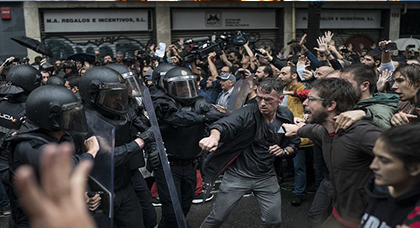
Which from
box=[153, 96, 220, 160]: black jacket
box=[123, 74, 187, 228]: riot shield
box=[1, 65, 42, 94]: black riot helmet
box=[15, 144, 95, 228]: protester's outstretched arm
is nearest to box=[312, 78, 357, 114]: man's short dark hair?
box=[123, 74, 187, 228]: riot shield

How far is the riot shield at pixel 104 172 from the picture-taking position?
2.96 m

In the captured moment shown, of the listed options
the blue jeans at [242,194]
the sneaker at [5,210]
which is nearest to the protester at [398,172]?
the blue jeans at [242,194]

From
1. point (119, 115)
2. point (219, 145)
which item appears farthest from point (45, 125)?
point (219, 145)

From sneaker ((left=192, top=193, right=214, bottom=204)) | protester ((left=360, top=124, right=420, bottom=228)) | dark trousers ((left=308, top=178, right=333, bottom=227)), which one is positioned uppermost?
protester ((left=360, top=124, right=420, bottom=228))

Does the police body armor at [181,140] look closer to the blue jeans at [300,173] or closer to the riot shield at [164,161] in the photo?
the riot shield at [164,161]

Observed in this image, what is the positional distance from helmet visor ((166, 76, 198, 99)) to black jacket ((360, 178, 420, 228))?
2.68 meters

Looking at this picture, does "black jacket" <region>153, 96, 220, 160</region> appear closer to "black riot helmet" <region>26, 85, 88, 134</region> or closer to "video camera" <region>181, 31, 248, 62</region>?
"black riot helmet" <region>26, 85, 88, 134</region>

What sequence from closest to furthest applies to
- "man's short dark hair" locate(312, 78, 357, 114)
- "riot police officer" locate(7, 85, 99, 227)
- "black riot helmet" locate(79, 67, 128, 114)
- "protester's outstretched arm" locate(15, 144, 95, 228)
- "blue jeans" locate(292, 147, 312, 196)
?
"protester's outstretched arm" locate(15, 144, 95, 228) → "riot police officer" locate(7, 85, 99, 227) → "man's short dark hair" locate(312, 78, 357, 114) → "black riot helmet" locate(79, 67, 128, 114) → "blue jeans" locate(292, 147, 312, 196)

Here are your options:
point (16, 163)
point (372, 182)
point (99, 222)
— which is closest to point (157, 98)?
point (99, 222)

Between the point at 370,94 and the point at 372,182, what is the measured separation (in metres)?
1.98

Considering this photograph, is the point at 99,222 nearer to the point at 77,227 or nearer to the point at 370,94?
the point at 77,227

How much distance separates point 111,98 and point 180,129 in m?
1.06

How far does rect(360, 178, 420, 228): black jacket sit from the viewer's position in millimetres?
1879

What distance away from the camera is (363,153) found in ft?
9.01
